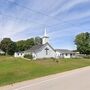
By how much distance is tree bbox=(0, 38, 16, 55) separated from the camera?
320 ft

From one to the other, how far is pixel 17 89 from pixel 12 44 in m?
89.3

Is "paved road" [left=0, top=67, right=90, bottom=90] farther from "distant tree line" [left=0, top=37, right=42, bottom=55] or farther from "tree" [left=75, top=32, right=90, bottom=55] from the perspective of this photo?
"distant tree line" [left=0, top=37, right=42, bottom=55]

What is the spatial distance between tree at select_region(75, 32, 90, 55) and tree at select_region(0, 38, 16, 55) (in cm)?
3041

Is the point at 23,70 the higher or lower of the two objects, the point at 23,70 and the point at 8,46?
the lower

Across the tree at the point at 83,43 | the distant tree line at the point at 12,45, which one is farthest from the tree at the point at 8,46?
the tree at the point at 83,43

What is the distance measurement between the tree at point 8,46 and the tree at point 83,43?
30.4 m

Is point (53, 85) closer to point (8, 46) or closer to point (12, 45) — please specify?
point (8, 46)

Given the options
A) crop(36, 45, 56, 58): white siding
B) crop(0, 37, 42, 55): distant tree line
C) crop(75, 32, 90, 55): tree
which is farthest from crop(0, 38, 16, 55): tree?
crop(36, 45, 56, 58): white siding

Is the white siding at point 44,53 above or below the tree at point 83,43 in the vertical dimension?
below

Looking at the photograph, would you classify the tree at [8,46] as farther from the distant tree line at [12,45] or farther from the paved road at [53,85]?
the paved road at [53,85]

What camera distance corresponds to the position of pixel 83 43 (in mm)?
83812

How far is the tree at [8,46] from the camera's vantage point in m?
97.7

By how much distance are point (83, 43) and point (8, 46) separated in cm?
3473

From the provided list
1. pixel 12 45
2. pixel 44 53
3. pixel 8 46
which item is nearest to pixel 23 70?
pixel 44 53
